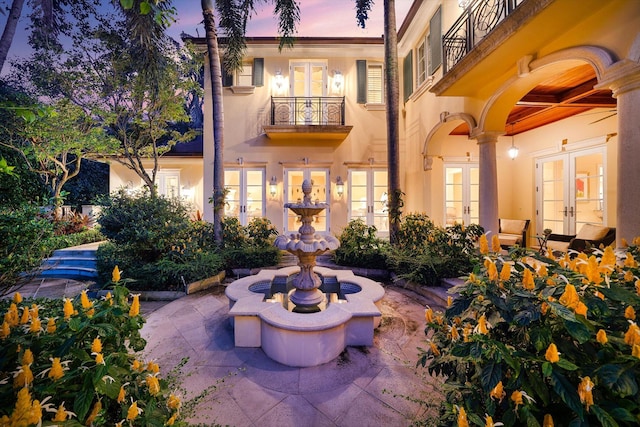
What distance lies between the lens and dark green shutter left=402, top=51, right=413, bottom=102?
9.16m

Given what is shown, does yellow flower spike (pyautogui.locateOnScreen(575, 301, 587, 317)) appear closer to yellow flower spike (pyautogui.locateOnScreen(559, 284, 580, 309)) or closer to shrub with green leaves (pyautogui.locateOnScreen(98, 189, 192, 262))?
yellow flower spike (pyautogui.locateOnScreen(559, 284, 580, 309))

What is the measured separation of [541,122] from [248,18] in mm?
9694

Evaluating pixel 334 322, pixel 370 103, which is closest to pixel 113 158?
pixel 370 103

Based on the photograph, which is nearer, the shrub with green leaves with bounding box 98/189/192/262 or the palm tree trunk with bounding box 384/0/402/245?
the shrub with green leaves with bounding box 98/189/192/262

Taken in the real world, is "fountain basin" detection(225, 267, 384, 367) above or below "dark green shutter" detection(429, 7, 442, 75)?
below

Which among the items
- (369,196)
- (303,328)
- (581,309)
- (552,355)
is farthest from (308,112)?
(552,355)

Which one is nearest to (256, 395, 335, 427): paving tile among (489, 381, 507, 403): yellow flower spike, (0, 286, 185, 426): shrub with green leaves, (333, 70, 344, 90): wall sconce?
(0, 286, 185, 426): shrub with green leaves

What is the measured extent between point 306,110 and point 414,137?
13.5 feet

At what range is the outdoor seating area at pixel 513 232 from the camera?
8.36m

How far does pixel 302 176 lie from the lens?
32.3 feet

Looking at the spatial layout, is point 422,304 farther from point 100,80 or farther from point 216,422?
point 100,80

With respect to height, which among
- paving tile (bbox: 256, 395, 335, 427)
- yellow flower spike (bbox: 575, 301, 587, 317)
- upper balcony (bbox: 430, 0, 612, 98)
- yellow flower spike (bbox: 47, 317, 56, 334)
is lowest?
paving tile (bbox: 256, 395, 335, 427)

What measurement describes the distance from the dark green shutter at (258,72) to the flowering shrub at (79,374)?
964 cm

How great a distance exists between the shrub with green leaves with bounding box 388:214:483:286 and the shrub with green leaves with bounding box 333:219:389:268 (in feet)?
1.44
